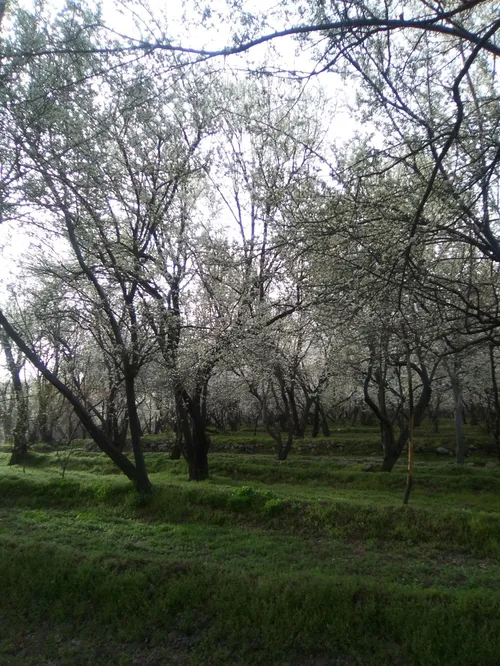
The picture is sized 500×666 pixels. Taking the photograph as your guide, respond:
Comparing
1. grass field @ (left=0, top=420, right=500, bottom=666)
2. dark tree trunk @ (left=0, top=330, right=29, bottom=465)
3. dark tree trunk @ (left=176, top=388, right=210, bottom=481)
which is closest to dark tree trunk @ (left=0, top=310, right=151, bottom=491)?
grass field @ (left=0, top=420, right=500, bottom=666)

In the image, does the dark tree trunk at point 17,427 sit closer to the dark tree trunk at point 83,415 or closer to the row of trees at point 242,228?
the row of trees at point 242,228

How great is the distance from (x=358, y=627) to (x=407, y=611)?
0.64 metres

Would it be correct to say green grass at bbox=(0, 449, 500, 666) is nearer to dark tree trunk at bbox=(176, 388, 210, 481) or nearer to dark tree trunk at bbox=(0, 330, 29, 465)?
dark tree trunk at bbox=(176, 388, 210, 481)

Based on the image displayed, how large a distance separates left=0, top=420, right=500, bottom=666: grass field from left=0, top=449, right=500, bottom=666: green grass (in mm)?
20

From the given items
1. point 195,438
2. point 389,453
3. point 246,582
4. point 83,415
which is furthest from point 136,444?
point 389,453

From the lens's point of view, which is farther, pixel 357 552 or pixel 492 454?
pixel 492 454

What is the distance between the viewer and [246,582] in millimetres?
6301

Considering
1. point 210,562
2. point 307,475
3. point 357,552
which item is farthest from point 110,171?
point 307,475

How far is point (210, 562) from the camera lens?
714 cm

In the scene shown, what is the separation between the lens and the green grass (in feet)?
17.4

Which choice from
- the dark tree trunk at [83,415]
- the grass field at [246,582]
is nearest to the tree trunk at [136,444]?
the dark tree trunk at [83,415]

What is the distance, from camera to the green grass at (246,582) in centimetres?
530

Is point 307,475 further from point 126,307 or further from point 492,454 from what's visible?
point 492,454

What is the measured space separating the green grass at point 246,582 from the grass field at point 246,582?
20 millimetres
